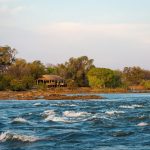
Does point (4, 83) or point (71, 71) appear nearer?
point (4, 83)

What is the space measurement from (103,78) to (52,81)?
61.2 ft

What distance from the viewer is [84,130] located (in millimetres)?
24453

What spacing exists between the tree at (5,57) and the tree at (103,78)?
25.6 metres

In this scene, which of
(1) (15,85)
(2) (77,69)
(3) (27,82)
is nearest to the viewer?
(1) (15,85)

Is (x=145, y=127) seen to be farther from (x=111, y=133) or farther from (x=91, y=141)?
(x=91, y=141)

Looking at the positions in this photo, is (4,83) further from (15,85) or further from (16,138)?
(16,138)

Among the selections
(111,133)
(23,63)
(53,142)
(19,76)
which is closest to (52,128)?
(111,133)

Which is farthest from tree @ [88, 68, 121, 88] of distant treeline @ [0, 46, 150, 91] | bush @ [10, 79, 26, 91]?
bush @ [10, 79, 26, 91]

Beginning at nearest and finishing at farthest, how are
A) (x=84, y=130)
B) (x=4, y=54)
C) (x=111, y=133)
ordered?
(x=111, y=133) < (x=84, y=130) < (x=4, y=54)

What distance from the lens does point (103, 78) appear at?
466ft

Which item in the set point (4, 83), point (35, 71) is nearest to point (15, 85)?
point (4, 83)

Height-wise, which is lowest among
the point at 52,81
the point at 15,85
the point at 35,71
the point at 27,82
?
the point at 15,85

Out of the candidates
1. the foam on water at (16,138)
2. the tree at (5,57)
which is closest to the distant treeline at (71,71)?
the tree at (5,57)

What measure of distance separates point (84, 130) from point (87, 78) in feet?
387
